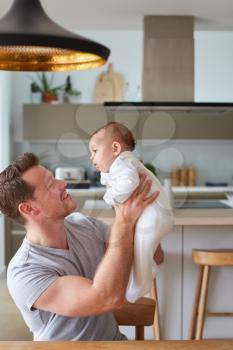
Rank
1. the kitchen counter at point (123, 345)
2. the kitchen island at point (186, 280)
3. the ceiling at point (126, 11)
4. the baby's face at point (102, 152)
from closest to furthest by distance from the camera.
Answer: the kitchen counter at point (123, 345)
the baby's face at point (102, 152)
the kitchen island at point (186, 280)
the ceiling at point (126, 11)

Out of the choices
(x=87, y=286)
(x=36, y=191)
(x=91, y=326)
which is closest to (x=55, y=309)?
(x=87, y=286)

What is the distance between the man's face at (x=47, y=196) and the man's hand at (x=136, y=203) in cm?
18

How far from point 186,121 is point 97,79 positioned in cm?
131

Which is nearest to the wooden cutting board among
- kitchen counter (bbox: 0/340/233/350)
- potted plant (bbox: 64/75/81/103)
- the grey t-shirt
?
potted plant (bbox: 64/75/81/103)

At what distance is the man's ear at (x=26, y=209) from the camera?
1.82 meters

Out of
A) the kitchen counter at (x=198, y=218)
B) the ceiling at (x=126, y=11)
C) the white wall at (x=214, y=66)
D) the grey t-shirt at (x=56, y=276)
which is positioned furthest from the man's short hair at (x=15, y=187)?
the white wall at (x=214, y=66)

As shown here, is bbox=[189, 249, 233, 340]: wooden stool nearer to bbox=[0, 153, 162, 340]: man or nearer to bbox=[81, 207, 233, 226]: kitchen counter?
bbox=[81, 207, 233, 226]: kitchen counter

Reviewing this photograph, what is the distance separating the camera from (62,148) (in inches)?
277

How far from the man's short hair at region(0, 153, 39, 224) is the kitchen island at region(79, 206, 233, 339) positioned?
6.09 ft

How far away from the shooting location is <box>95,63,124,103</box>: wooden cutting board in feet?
23.0

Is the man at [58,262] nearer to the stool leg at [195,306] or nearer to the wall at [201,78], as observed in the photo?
the stool leg at [195,306]

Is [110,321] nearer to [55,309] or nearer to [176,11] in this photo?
[55,309]

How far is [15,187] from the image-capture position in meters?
1.80

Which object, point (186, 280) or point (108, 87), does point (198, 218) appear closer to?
point (186, 280)
